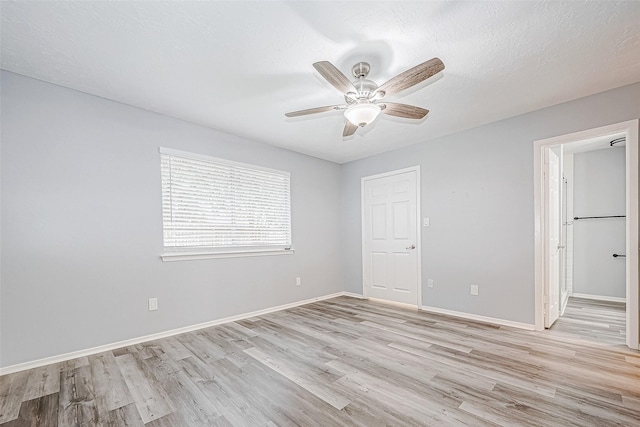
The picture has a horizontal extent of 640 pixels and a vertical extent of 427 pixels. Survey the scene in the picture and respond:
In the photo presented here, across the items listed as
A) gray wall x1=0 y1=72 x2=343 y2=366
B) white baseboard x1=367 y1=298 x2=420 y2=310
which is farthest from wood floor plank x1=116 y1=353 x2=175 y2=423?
white baseboard x1=367 y1=298 x2=420 y2=310

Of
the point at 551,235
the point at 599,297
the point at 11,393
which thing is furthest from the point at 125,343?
the point at 599,297

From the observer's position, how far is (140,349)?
8.79 ft

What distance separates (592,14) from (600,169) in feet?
12.9

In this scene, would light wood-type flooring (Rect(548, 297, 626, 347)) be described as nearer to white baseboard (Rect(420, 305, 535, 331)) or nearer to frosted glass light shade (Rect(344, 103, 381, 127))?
white baseboard (Rect(420, 305, 535, 331))

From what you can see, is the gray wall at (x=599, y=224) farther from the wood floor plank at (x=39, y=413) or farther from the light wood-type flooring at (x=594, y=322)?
the wood floor plank at (x=39, y=413)

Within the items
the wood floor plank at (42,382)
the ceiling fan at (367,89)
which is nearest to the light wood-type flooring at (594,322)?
the ceiling fan at (367,89)

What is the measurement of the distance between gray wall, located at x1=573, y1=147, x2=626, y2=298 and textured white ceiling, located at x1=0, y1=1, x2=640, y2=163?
251 centimetres

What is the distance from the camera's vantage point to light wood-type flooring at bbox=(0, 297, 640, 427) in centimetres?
167

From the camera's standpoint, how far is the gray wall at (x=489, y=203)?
2932 mm

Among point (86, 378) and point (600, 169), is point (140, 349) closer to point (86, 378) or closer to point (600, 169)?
point (86, 378)

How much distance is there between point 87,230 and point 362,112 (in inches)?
107

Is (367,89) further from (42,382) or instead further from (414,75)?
(42,382)

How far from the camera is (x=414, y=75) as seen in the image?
1781 millimetres

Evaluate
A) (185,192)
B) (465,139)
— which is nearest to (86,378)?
(185,192)
